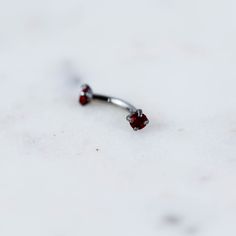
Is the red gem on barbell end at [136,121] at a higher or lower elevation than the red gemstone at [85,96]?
lower

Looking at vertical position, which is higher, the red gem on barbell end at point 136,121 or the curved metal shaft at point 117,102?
the curved metal shaft at point 117,102

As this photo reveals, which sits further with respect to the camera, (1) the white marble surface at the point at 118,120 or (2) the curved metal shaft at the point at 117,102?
(2) the curved metal shaft at the point at 117,102

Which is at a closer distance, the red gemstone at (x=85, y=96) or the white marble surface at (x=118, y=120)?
the white marble surface at (x=118, y=120)

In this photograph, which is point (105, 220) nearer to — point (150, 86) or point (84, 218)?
point (84, 218)

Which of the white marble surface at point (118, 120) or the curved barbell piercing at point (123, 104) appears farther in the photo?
the curved barbell piercing at point (123, 104)
